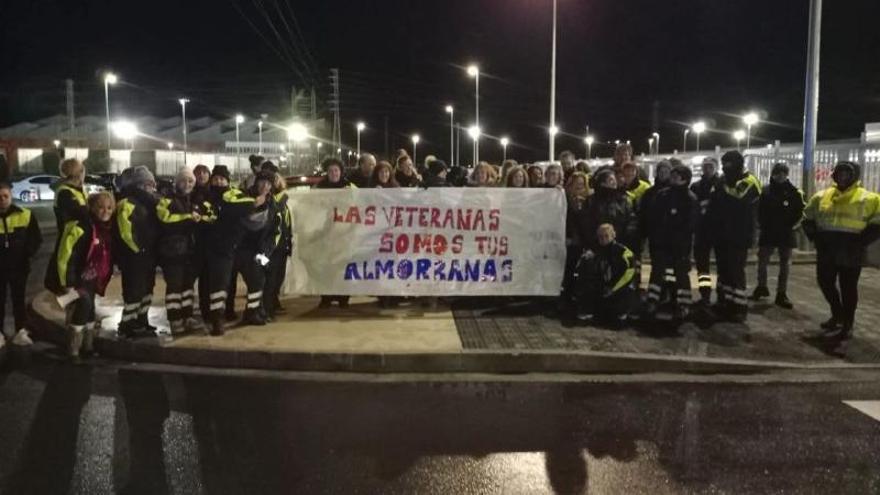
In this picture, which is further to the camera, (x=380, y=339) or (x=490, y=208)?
(x=490, y=208)

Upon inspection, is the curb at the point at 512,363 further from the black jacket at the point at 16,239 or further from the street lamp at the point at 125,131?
the street lamp at the point at 125,131

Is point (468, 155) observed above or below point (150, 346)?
above

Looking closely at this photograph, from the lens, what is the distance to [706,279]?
29.7 ft

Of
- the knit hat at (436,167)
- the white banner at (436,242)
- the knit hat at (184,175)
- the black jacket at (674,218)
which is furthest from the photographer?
the knit hat at (436,167)

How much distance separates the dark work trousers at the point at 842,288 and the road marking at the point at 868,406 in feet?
6.21

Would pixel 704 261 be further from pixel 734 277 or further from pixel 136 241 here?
pixel 136 241

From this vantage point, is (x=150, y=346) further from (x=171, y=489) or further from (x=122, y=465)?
(x=171, y=489)

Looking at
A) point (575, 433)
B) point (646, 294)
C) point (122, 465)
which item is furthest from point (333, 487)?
point (646, 294)

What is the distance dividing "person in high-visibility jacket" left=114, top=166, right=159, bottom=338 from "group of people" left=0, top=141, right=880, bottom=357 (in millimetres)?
11

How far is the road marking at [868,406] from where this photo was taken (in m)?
5.77

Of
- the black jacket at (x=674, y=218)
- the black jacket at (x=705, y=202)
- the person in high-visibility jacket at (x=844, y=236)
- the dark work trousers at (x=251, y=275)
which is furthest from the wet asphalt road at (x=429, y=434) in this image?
the black jacket at (x=705, y=202)

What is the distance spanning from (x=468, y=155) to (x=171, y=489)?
104751 mm

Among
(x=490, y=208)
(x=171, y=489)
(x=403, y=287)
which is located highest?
(x=490, y=208)

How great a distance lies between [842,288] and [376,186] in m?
5.22
